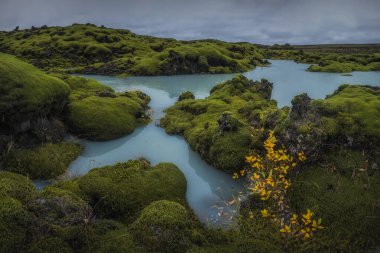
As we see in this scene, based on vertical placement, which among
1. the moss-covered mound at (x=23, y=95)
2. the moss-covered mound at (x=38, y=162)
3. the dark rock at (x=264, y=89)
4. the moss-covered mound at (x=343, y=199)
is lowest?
the moss-covered mound at (x=343, y=199)

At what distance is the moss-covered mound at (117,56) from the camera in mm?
55375

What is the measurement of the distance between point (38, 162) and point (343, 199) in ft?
41.3

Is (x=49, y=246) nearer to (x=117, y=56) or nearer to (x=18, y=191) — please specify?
(x=18, y=191)

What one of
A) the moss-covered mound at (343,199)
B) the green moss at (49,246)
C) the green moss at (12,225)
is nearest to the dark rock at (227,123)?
the moss-covered mound at (343,199)

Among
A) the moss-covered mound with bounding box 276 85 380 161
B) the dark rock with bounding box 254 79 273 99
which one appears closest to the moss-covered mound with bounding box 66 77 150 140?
the moss-covered mound with bounding box 276 85 380 161

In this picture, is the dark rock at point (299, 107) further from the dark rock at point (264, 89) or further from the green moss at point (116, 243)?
the dark rock at point (264, 89)

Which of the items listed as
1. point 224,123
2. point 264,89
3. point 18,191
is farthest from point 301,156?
point 264,89

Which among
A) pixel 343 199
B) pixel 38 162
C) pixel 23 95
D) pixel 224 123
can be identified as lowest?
pixel 343 199

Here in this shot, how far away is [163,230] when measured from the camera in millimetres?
8461

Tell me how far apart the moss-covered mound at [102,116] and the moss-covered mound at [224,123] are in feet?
7.94

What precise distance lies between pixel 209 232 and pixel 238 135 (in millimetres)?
7150

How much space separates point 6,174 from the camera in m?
10.9

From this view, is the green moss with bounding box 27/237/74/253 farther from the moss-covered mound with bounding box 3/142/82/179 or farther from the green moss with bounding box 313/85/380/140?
the green moss with bounding box 313/85/380/140

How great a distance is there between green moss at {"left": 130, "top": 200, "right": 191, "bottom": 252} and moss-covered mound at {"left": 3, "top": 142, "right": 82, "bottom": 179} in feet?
20.8
